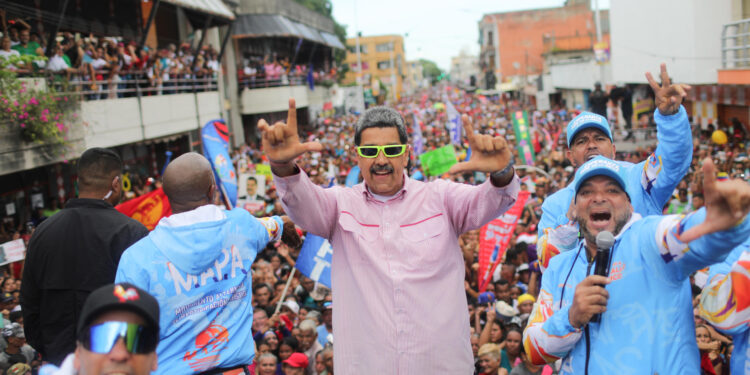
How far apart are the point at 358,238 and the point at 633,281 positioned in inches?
43.7

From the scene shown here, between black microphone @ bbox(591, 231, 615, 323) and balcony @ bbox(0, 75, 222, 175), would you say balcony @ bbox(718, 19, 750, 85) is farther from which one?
black microphone @ bbox(591, 231, 615, 323)

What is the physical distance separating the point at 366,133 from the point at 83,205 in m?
1.55

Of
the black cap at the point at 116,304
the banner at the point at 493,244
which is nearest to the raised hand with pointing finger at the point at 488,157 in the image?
the black cap at the point at 116,304

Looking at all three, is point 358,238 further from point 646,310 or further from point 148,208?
point 148,208

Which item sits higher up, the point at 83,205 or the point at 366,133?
the point at 366,133

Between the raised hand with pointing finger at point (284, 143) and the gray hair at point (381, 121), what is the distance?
396 millimetres

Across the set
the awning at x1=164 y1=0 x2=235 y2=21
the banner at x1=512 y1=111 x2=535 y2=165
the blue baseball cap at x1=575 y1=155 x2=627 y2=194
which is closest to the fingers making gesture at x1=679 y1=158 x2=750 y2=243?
the blue baseball cap at x1=575 y1=155 x2=627 y2=194

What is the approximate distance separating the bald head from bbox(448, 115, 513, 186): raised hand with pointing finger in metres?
1.27

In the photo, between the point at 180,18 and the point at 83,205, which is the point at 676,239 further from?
the point at 180,18

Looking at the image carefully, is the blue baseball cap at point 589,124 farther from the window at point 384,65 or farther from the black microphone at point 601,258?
the window at point 384,65

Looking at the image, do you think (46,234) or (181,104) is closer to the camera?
(46,234)

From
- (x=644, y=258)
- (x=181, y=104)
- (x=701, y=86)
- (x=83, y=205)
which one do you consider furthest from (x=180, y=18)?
(x=644, y=258)

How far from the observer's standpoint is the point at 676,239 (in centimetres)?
222

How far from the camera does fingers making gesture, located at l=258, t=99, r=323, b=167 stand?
8.43ft
